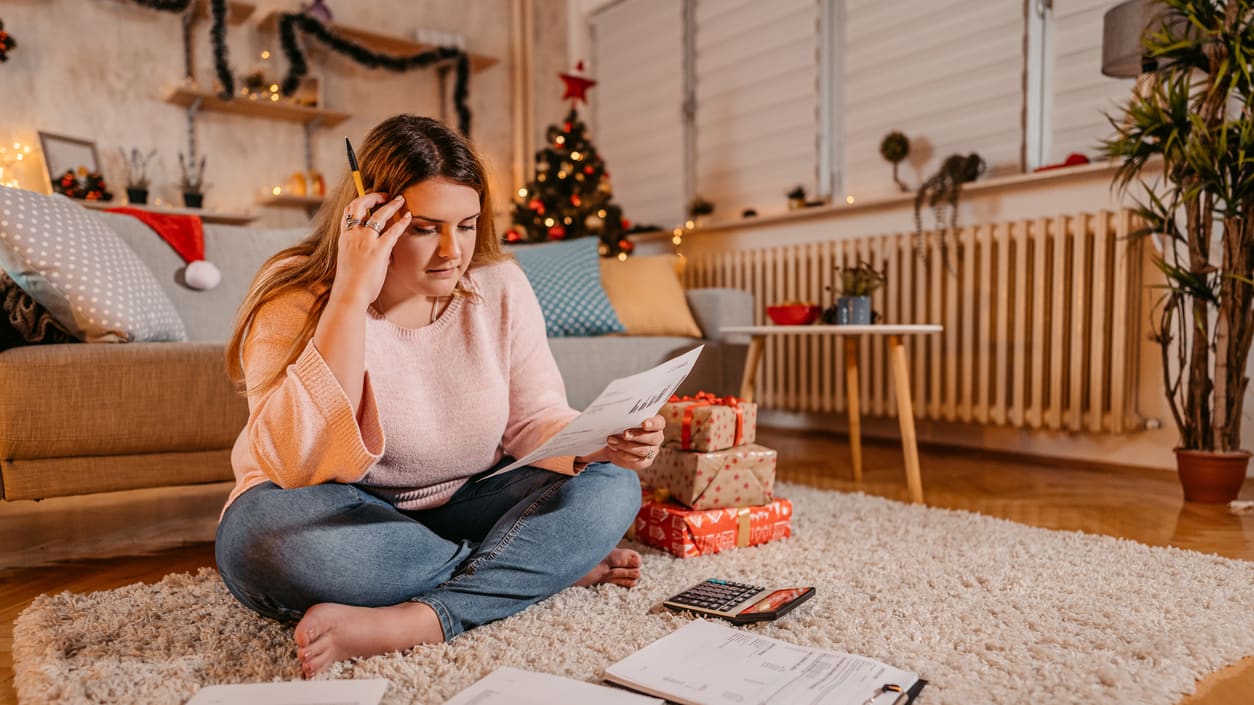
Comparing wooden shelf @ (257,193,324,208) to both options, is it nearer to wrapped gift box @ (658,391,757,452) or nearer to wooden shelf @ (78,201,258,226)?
wooden shelf @ (78,201,258,226)

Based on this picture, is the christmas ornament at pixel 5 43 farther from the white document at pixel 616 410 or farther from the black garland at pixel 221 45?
the white document at pixel 616 410

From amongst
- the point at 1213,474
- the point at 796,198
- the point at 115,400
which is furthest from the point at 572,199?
the point at 1213,474

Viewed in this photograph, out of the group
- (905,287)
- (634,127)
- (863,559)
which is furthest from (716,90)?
(863,559)

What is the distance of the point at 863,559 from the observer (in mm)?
1455

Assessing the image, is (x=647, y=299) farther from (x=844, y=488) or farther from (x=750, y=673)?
(x=750, y=673)

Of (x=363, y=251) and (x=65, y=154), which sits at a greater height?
(x=65, y=154)

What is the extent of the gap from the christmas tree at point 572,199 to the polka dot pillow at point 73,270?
238cm

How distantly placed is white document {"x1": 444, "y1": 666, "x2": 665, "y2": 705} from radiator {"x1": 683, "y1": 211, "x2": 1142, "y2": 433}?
1793 millimetres

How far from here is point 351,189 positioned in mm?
1114

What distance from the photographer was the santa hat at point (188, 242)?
217 centimetres

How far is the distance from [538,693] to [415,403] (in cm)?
47

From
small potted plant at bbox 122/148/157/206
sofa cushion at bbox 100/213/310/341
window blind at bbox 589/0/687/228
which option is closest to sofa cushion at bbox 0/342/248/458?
sofa cushion at bbox 100/213/310/341

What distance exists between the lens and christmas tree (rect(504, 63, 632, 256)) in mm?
4113

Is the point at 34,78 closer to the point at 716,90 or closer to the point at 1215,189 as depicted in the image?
the point at 716,90
